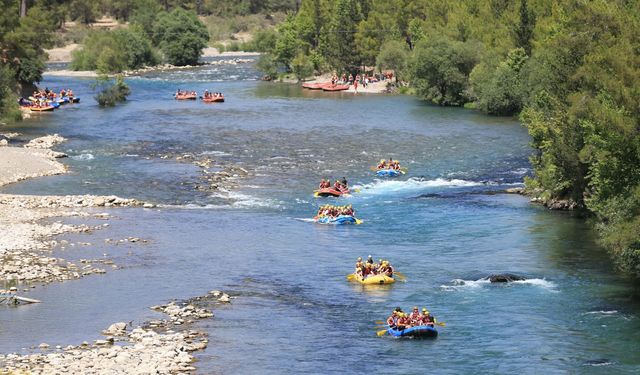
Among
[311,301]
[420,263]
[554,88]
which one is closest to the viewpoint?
[311,301]

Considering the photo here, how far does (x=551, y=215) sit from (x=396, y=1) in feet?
358

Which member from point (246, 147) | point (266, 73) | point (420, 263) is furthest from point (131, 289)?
point (266, 73)

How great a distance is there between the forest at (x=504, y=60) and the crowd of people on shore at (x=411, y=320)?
9.62 m

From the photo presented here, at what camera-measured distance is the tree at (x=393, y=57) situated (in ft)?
503

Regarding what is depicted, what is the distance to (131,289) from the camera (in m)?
49.9

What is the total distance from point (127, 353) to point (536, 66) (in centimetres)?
7320

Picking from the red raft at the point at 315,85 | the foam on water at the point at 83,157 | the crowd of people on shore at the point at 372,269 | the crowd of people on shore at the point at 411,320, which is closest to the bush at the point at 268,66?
the red raft at the point at 315,85

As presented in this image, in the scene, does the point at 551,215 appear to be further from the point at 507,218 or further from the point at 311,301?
the point at 311,301

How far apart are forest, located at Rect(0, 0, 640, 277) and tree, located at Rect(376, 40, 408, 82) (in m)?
0.23

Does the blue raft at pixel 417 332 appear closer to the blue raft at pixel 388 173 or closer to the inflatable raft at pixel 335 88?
the blue raft at pixel 388 173

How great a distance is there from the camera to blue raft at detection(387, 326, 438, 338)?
42.9 meters

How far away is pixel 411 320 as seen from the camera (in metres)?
43.2

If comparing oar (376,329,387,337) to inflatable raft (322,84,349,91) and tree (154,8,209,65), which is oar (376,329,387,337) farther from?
tree (154,8,209,65)

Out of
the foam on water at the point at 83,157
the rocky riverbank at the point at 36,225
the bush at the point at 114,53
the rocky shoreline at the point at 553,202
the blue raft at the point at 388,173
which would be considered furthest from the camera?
the bush at the point at 114,53
